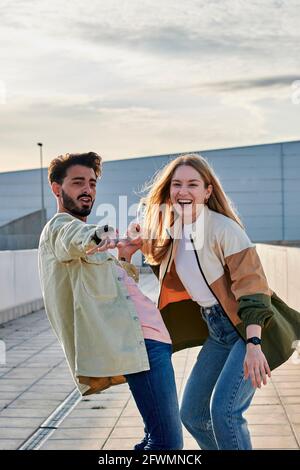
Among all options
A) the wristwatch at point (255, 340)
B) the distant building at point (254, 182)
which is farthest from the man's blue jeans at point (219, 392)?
the distant building at point (254, 182)

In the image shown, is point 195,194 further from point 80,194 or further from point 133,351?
point 133,351

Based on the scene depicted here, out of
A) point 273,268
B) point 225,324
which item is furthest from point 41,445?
Answer: point 273,268

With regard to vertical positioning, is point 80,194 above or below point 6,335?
above

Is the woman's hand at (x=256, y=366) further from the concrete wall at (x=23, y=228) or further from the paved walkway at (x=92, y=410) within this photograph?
the concrete wall at (x=23, y=228)

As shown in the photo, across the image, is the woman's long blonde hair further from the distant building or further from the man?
the distant building

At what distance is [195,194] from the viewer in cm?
439

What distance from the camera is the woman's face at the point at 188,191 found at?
439 centimetres

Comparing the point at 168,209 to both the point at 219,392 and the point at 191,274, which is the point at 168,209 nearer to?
the point at 191,274

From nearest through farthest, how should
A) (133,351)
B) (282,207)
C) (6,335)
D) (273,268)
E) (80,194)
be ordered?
(133,351)
(80,194)
(6,335)
(273,268)
(282,207)

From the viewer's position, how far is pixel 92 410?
7.47 meters

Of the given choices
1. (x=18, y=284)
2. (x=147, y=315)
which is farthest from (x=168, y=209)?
(x=18, y=284)

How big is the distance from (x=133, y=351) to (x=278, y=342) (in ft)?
2.58
